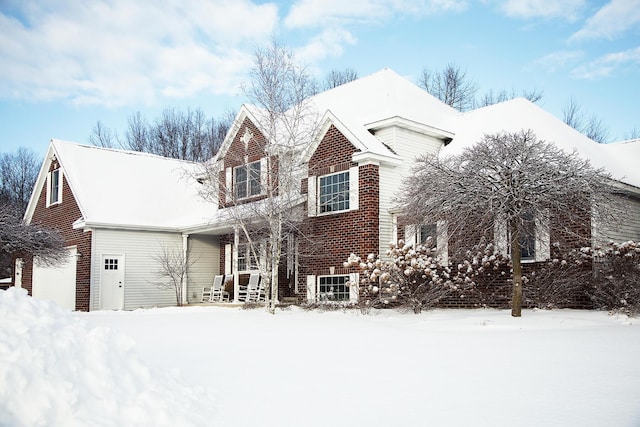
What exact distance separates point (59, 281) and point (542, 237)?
18045 mm

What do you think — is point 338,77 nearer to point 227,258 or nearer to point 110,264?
point 227,258

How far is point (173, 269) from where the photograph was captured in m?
22.5

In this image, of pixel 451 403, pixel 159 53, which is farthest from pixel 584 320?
pixel 159 53

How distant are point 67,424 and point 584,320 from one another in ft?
32.8

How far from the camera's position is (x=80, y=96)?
3091 cm

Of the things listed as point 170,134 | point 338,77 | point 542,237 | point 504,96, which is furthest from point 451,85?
point 542,237

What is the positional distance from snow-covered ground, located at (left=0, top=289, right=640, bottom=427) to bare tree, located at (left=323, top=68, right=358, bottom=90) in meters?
33.6

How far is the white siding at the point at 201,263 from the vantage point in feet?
76.6

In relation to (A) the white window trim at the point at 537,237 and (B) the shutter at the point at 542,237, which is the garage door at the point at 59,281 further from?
(B) the shutter at the point at 542,237

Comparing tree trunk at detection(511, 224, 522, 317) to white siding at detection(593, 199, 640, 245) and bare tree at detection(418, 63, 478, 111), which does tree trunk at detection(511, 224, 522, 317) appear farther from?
bare tree at detection(418, 63, 478, 111)

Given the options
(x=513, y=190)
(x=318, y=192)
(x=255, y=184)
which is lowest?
(x=513, y=190)

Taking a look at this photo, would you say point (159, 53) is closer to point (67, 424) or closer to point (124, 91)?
point (124, 91)

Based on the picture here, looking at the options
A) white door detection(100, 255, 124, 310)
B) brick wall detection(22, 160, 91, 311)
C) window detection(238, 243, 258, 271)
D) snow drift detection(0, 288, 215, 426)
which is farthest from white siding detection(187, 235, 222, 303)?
snow drift detection(0, 288, 215, 426)

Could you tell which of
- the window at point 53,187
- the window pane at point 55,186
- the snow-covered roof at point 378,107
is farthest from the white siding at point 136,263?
the snow-covered roof at point 378,107
